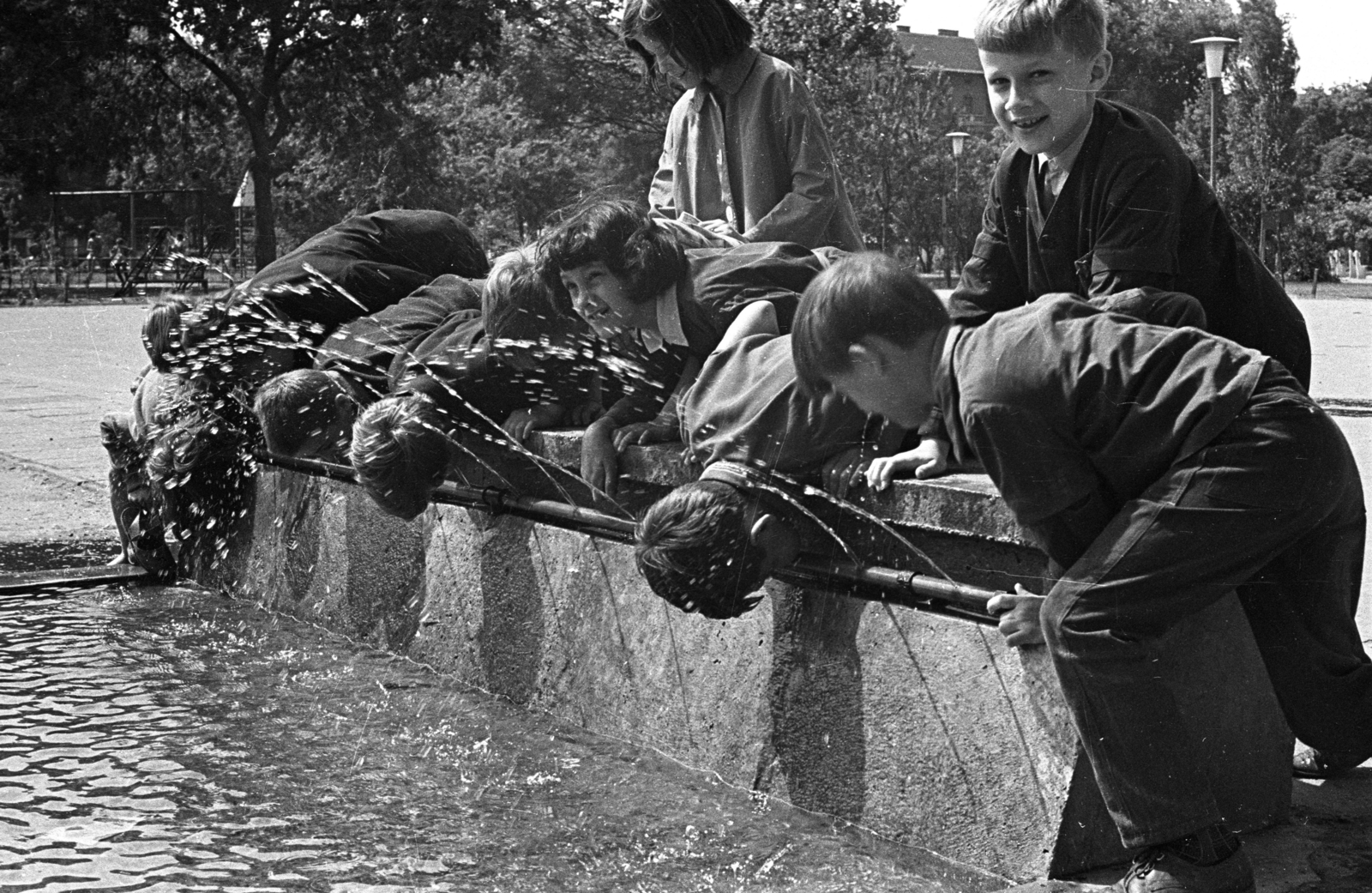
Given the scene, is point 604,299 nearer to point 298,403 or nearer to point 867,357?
point 867,357

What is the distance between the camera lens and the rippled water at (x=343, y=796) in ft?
10.3

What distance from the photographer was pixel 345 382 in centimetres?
542

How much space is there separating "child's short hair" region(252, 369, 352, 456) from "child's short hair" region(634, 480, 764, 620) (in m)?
2.29

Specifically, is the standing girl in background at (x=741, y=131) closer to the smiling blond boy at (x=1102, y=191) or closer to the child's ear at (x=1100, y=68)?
the smiling blond boy at (x=1102, y=191)

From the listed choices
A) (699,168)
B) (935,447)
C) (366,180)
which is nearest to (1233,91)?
(366,180)

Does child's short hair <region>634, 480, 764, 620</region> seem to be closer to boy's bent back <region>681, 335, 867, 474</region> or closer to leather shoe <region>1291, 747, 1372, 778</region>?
boy's bent back <region>681, 335, 867, 474</region>

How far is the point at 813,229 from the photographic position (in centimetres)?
458

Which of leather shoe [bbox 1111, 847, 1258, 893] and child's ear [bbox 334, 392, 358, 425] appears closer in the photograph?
leather shoe [bbox 1111, 847, 1258, 893]

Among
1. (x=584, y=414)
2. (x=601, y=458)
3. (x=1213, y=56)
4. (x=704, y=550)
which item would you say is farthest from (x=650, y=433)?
(x=1213, y=56)

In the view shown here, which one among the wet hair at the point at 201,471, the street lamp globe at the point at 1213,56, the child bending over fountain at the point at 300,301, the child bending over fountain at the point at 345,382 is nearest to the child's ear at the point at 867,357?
the child bending over fountain at the point at 345,382

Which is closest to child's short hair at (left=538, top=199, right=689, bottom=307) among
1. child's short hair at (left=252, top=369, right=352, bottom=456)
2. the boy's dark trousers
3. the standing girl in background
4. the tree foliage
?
the standing girl in background

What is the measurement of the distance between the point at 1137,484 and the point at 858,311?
52cm

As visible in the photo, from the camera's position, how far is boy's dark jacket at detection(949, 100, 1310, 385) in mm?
3018

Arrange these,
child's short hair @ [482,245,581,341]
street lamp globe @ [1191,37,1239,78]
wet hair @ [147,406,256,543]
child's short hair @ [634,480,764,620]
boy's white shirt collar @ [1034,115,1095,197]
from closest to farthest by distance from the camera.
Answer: boy's white shirt collar @ [1034,115,1095,197], child's short hair @ [634,480,764,620], child's short hair @ [482,245,581,341], wet hair @ [147,406,256,543], street lamp globe @ [1191,37,1239,78]
